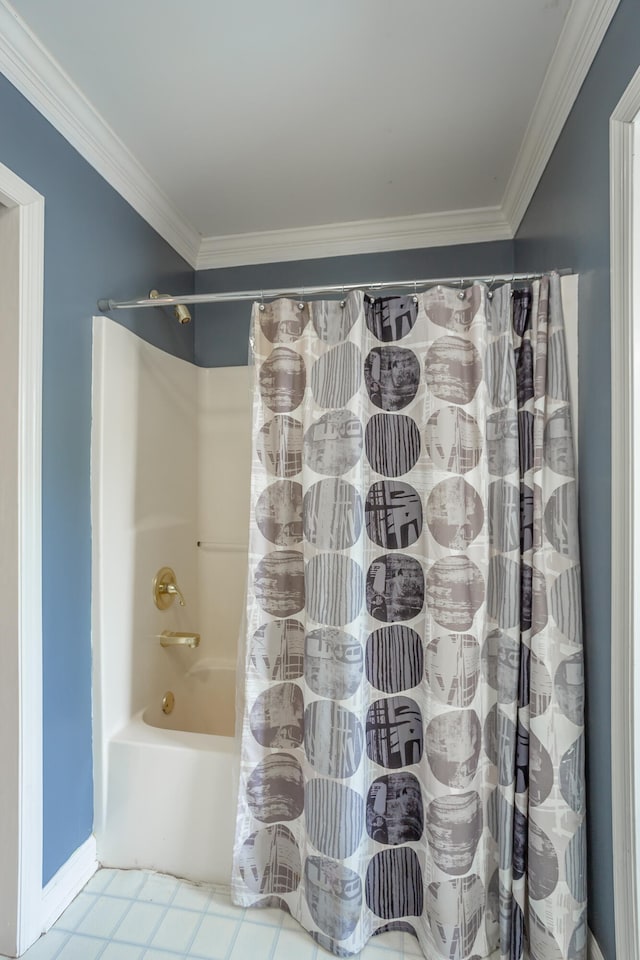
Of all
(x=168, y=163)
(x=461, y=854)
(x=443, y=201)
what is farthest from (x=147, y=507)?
(x=443, y=201)

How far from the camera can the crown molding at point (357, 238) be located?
6.64 feet

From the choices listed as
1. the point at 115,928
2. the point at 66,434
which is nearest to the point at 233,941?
the point at 115,928

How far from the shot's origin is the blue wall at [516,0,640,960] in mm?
1078

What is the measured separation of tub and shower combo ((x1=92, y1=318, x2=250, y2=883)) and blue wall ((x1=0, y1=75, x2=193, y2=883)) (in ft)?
0.16

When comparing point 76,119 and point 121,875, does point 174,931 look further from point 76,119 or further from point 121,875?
point 76,119

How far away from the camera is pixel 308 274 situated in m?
2.21

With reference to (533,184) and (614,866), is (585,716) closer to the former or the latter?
(614,866)

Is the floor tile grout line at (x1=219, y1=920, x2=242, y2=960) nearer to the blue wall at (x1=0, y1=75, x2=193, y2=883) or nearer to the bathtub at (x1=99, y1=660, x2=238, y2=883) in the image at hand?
the bathtub at (x1=99, y1=660, x2=238, y2=883)

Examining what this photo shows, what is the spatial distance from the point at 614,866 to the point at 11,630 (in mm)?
1529

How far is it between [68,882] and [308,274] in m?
2.37

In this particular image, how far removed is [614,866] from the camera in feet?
3.43

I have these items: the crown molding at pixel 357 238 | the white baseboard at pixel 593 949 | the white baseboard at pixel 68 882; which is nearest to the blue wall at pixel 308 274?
the crown molding at pixel 357 238

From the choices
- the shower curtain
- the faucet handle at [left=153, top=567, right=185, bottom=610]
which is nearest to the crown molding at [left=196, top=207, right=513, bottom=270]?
the shower curtain

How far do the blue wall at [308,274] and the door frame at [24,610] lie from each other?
1034mm
